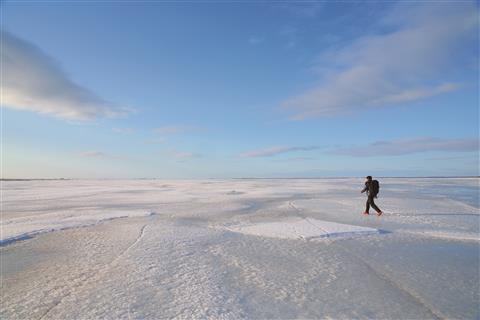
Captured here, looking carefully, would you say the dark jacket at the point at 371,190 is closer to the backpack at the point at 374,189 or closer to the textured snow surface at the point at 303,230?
the backpack at the point at 374,189

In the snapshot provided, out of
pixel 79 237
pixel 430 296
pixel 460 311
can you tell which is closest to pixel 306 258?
pixel 430 296

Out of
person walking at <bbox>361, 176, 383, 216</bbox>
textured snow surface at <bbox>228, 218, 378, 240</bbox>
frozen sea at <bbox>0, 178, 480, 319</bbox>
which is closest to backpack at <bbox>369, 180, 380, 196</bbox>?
person walking at <bbox>361, 176, 383, 216</bbox>

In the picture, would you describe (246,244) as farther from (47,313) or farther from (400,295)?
(47,313)

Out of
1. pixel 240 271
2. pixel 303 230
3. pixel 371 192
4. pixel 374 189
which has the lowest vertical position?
pixel 240 271

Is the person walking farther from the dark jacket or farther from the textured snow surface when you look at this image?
the textured snow surface

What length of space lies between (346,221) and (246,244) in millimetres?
4416

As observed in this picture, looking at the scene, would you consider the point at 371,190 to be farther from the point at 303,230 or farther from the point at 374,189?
the point at 303,230

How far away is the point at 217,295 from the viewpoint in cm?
418

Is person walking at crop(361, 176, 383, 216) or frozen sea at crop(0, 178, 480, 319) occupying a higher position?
person walking at crop(361, 176, 383, 216)

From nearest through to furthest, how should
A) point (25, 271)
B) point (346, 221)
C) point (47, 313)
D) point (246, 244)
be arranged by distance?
point (47, 313)
point (25, 271)
point (246, 244)
point (346, 221)

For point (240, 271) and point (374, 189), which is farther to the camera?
point (374, 189)

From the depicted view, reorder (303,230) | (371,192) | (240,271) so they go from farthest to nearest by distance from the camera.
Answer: (371,192) < (303,230) < (240,271)

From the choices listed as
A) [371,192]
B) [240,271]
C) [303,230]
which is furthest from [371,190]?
[240,271]

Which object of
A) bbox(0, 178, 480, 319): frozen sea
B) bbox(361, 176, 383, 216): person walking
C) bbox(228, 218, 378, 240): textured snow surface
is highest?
bbox(361, 176, 383, 216): person walking
